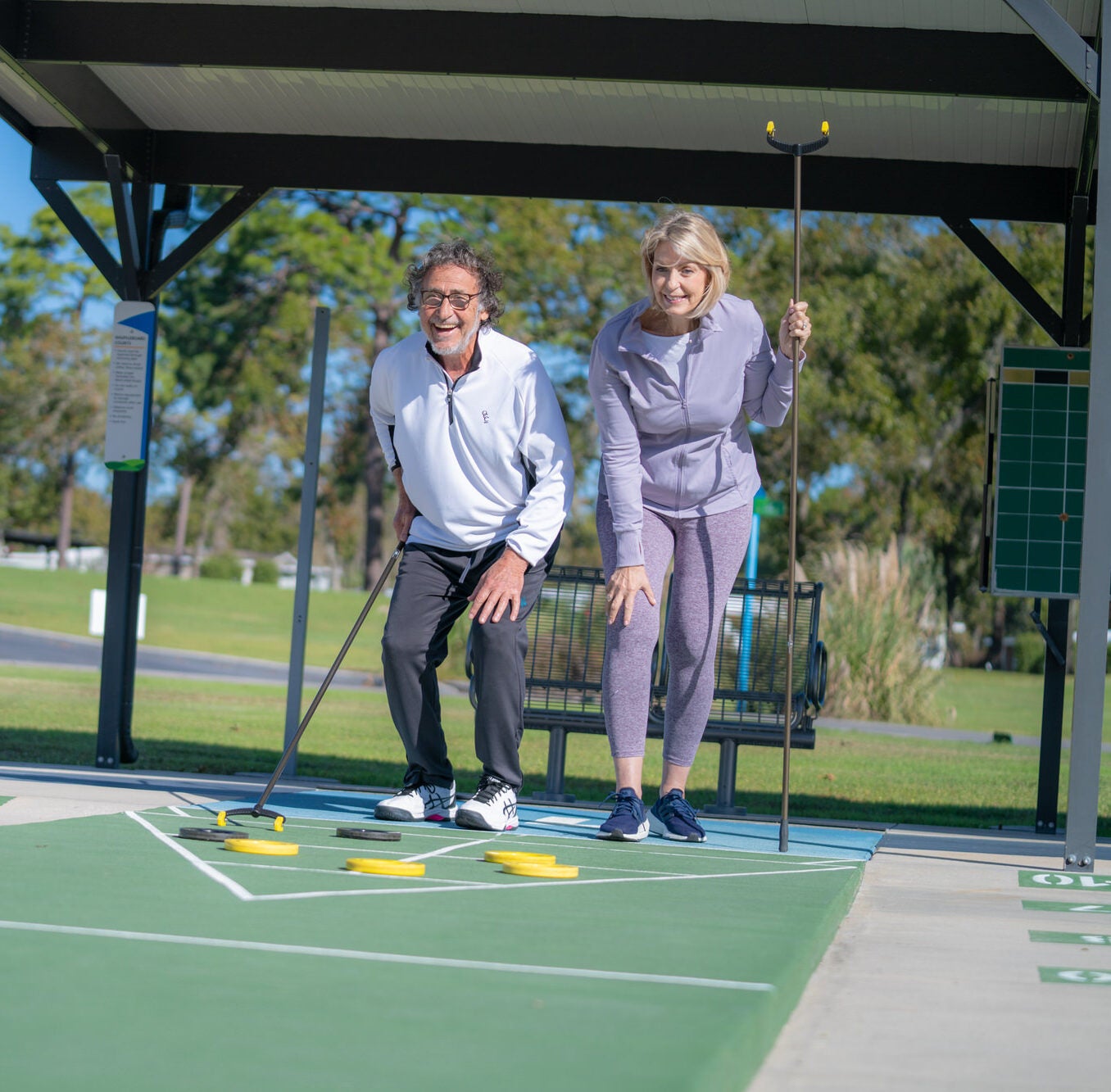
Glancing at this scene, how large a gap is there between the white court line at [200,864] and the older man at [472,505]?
2.93 feet

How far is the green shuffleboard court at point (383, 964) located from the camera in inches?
84.3

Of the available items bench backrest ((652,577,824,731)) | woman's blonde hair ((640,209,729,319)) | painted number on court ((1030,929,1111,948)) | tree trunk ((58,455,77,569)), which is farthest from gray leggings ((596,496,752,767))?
tree trunk ((58,455,77,569))

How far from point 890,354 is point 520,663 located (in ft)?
82.2

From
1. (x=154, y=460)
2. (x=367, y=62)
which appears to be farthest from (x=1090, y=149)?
(x=154, y=460)

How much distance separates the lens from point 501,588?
5082 mm

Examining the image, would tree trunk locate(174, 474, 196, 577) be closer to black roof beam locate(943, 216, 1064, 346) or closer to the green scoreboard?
black roof beam locate(943, 216, 1064, 346)

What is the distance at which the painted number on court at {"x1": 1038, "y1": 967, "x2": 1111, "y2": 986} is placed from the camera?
10.4 feet

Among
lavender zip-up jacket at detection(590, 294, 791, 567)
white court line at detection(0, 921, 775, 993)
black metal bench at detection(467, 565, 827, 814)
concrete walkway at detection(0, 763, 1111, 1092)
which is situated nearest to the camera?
concrete walkway at detection(0, 763, 1111, 1092)

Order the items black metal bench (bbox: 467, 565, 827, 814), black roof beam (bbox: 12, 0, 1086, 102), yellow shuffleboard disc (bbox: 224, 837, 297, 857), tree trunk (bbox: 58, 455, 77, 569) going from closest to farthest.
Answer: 1. yellow shuffleboard disc (bbox: 224, 837, 297, 857)
2. black roof beam (bbox: 12, 0, 1086, 102)
3. black metal bench (bbox: 467, 565, 827, 814)
4. tree trunk (bbox: 58, 455, 77, 569)

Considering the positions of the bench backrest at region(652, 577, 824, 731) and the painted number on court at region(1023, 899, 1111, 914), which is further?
the bench backrest at region(652, 577, 824, 731)

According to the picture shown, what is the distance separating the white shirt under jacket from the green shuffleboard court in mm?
1201

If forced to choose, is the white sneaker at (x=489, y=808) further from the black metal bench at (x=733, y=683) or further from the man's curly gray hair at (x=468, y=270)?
the man's curly gray hair at (x=468, y=270)

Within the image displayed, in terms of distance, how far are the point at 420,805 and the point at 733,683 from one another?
2.39 metres

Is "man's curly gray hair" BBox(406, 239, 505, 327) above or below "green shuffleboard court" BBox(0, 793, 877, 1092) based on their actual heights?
above
